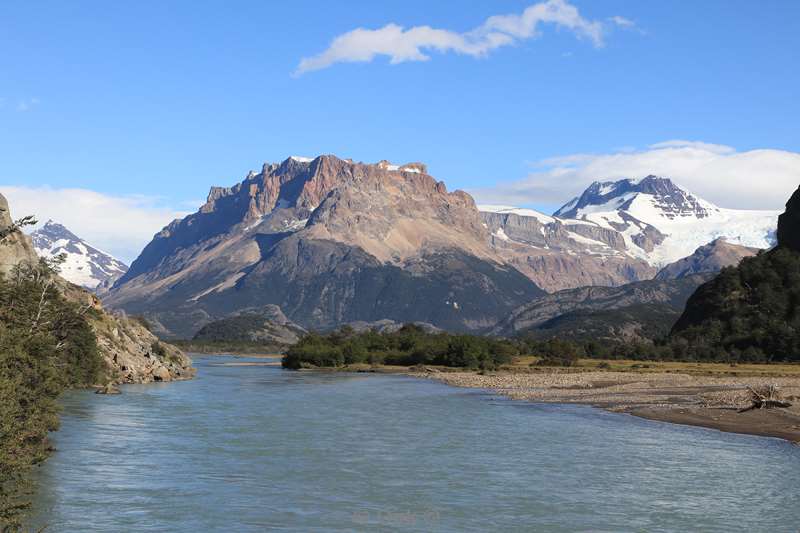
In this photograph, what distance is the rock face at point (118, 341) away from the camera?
391 ft

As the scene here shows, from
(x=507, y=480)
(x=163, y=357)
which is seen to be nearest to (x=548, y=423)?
(x=507, y=480)

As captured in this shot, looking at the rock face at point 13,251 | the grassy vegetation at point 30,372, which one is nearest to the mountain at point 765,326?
the grassy vegetation at point 30,372

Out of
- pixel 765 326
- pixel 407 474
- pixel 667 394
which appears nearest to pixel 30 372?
pixel 407 474

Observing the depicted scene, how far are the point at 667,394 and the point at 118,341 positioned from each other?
77719 mm

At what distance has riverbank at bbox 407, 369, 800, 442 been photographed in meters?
71.2

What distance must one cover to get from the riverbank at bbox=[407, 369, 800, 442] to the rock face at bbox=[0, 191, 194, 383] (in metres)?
45.3

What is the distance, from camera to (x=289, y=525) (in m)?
36.8

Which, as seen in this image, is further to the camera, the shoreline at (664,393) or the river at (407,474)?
the shoreline at (664,393)

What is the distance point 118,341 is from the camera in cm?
13225

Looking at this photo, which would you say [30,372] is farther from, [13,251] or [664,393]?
[664,393]

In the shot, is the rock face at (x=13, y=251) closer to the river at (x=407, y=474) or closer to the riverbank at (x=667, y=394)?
the river at (x=407, y=474)

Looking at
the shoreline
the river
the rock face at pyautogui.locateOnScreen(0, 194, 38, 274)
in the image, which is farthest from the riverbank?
the rock face at pyautogui.locateOnScreen(0, 194, 38, 274)

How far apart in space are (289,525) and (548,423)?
4063 cm

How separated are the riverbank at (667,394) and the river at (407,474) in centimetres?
401
